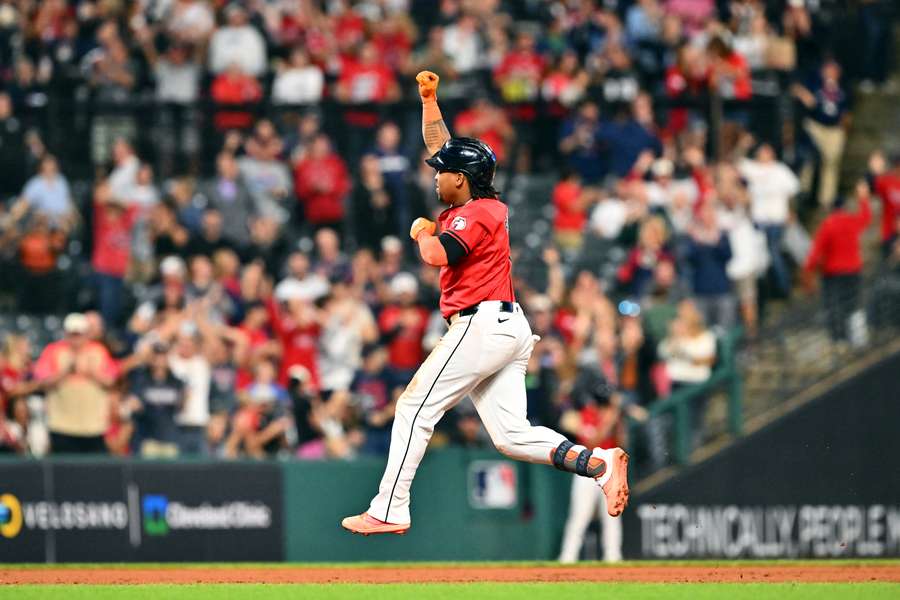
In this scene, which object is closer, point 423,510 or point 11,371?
point 423,510

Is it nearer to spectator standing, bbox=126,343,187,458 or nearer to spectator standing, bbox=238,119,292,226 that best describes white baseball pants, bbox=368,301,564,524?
spectator standing, bbox=126,343,187,458

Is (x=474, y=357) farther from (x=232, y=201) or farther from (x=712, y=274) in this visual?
(x=232, y=201)

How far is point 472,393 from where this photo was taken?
32.9 feet

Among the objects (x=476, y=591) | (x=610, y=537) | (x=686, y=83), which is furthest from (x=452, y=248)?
(x=686, y=83)

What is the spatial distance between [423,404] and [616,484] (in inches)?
47.6

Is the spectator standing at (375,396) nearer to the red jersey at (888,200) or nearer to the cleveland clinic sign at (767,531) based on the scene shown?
the cleveland clinic sign at (767,531)


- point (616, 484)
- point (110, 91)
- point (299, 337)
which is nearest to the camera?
point (616, 484)

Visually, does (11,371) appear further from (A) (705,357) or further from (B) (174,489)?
(A) (705,357)

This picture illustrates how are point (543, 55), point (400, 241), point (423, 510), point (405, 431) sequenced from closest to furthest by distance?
1. point (405, 431)
2. point (423, 510)
3. point (400, 241)
4. point (543, 55)

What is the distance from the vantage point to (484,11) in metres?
19.8

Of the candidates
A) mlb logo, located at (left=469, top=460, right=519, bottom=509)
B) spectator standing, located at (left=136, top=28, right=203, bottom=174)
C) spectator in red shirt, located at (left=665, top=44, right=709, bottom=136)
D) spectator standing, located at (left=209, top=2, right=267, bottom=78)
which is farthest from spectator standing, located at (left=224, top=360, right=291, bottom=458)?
spectator in red shirt, located at (left=665, top=44, right=709, bottom=136)

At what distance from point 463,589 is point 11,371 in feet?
23.9

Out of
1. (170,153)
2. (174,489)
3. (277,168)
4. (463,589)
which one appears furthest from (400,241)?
(463,589)

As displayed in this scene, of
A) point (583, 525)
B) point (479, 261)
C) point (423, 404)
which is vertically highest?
point (479, 261)
